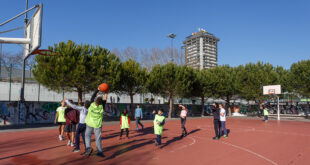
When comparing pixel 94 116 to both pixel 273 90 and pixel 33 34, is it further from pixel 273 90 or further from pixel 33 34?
pixel 273 90

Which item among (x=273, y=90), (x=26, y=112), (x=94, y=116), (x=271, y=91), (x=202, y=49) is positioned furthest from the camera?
(x=202, y=49)

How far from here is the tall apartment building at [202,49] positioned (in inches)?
5453

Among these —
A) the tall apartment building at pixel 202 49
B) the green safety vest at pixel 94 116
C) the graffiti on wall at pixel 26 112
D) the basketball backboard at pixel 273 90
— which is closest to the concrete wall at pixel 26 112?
the graffiti on wall at pixel 26 112

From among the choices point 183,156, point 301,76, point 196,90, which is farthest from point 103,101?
point 301,76

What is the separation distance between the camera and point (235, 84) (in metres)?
33.3

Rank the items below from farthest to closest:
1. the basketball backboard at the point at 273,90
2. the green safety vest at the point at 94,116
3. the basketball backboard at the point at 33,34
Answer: the basketball backboard at the point at 273,90 < the basketball backboard at the point at 33,34 < the green safety vest at the point at 94,116

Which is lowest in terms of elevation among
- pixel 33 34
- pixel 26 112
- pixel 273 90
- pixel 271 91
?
pixel 26 112

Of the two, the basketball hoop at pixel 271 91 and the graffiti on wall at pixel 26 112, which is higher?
the basketball hoop at pixel 271 91

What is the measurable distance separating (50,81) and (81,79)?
273cm

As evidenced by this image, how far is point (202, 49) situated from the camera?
456 feet

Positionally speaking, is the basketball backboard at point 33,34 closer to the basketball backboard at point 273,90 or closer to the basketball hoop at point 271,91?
the basketball backboard at point 273,90

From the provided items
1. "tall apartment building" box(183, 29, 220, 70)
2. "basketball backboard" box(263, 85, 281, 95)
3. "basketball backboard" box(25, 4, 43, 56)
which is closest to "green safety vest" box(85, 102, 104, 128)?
"basketball backboard" box(25, 4, 43, 56)

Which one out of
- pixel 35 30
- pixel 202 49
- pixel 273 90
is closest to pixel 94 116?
pixel 35 30

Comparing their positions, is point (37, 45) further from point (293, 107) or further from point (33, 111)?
point (293, 107)
